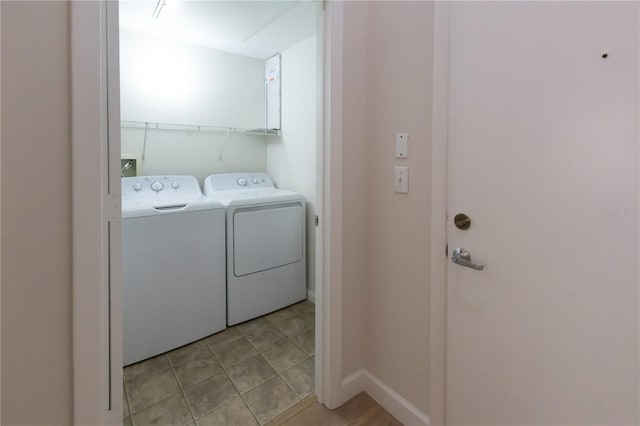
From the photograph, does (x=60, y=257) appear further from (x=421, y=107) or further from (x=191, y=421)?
(x=421, y=107)

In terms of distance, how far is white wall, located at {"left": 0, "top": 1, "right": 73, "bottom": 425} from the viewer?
715 millimetres

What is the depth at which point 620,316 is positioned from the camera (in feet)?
2.61

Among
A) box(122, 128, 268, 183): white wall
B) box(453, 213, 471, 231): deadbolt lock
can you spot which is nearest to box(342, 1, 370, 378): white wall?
box(453, 213, 471, 231): deadbolt lock

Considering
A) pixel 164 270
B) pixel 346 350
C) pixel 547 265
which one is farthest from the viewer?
pixel 164 270

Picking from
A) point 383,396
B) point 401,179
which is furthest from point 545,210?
point 383,396

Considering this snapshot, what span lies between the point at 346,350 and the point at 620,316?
106 cm

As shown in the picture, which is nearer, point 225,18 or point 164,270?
point 164,270

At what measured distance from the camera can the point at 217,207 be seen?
6.84 feet

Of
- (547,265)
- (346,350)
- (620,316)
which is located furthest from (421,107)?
(346,350)

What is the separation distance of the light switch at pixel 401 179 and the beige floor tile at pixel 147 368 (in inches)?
67.8

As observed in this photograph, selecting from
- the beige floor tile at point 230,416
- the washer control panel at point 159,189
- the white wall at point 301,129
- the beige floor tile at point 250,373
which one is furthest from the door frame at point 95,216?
the white wall at point 301,129

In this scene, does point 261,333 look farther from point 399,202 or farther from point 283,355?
point 399,202

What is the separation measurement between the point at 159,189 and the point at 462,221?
2.15 metres

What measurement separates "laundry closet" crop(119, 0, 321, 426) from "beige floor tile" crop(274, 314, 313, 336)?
0.01 metres
